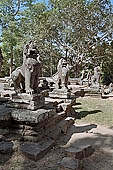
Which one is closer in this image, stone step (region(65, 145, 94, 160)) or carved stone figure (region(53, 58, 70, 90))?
stone step (region(65, 145, 94, 160))

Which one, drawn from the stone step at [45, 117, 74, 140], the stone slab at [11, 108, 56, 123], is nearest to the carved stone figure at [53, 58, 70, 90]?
the stone step at [45, 117, 74, 140]

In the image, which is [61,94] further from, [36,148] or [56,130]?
[36,148]

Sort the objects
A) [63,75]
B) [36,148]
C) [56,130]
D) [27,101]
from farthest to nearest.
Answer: [63,75], [56,130], [27,101], [36,148]

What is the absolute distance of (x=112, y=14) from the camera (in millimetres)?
21875

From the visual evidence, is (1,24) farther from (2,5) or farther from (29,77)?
(29,77)

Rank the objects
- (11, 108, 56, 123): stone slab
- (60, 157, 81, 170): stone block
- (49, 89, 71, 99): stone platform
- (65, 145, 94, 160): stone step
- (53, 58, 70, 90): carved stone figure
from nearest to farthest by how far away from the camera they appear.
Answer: (60, 157, 81, 170): stone block, (65, 145, 94, 160): stone step, (11, 108, 56, 123): stone slab, (49, 89, 71, 99): stone platform, (53, 58, 70, 90): carved stone figure

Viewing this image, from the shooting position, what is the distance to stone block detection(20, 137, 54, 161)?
3625mm

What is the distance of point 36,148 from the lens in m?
3.85

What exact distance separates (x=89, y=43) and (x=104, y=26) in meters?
2.63

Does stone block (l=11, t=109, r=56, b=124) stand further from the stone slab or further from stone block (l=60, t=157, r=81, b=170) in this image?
stone block (l=60, t=157, r=81, b=170)

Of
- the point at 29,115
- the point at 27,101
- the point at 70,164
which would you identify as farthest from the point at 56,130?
the point at 70,164

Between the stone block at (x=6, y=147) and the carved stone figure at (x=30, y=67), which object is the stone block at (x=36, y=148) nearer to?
the stone block at (x=6, y=147)

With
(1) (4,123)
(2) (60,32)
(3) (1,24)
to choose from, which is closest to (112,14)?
(2) (60,32)

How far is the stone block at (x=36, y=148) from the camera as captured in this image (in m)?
3.62
